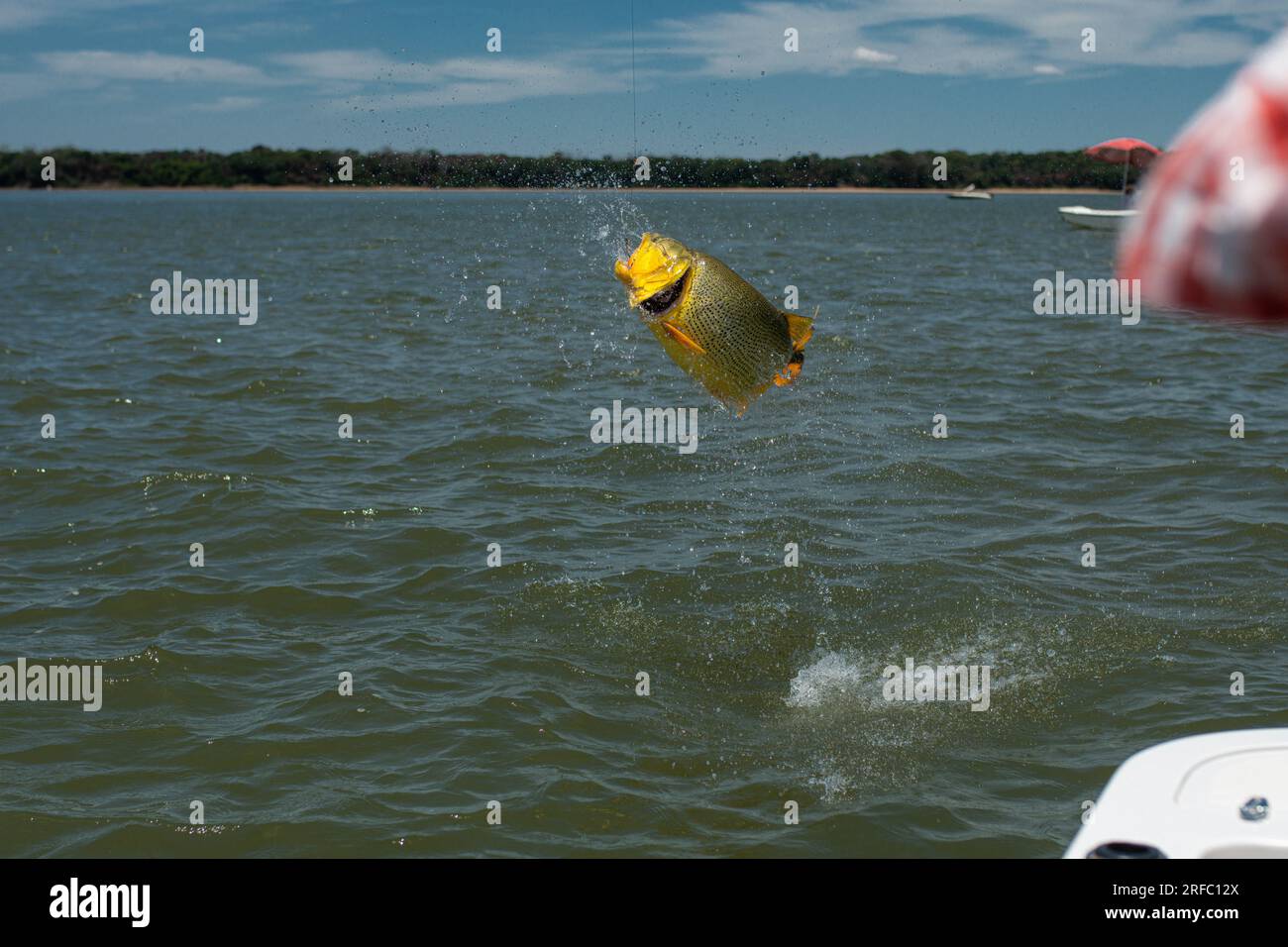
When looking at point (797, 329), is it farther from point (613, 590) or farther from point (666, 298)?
point (613, 590)

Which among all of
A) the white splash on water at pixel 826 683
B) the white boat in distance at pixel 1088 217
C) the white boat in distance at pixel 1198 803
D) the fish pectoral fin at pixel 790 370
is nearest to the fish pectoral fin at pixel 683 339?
the fish pectoral fin at pixel 790 370

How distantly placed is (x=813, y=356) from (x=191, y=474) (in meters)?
10.5

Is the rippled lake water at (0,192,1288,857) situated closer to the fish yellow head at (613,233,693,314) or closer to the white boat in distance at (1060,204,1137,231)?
the fish yellow head at (613,233,693,314)

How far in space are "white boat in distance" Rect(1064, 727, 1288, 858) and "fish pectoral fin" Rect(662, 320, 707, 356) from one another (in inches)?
98.3

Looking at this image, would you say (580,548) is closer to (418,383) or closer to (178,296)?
(418,383)

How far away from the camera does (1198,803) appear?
500cm

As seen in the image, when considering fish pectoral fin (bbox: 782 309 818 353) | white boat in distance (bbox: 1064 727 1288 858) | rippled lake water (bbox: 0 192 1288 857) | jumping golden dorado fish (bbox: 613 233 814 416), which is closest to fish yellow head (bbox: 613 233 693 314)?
jumping golden dorado fish (bbox: 613 233 814 416)

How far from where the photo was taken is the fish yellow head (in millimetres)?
5266

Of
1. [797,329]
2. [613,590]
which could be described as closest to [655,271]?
[797,329]

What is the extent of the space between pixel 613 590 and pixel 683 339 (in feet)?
19.0

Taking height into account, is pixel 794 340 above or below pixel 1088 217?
below

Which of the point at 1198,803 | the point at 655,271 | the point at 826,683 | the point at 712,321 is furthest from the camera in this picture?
the point at 826,683

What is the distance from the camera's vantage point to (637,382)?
61.6 ft
